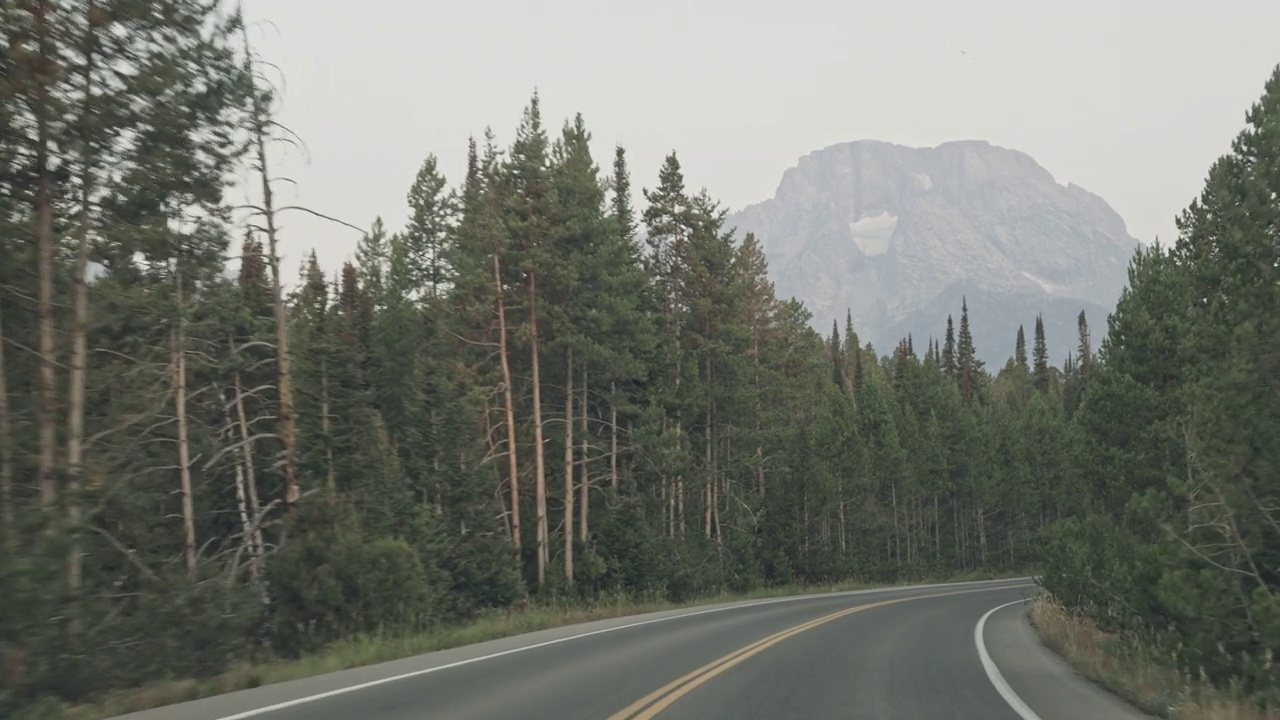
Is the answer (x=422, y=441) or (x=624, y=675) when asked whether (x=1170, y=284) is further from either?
(x=422, y=441)

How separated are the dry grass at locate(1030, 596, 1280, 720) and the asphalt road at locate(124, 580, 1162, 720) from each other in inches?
13.4

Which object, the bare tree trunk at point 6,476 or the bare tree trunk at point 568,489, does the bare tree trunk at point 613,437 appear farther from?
the bare tree trunk at point 6,476

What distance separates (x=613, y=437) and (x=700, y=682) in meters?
26.5

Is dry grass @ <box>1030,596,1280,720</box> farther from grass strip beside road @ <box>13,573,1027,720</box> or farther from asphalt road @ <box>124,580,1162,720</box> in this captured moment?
grass strip beside road @ <box>13,573,1027,720</box>

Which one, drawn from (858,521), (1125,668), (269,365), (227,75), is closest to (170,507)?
(269,365)

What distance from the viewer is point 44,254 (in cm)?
1209

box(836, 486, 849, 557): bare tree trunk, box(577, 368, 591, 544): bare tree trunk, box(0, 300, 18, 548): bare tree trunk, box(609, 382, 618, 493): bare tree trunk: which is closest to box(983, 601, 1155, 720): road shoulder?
box(0, 300, 18, 548): bare tree trunk

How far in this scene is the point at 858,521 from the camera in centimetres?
5956

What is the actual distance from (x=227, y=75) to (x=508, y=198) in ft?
64.3

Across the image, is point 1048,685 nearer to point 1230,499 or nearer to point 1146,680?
point 1146,680

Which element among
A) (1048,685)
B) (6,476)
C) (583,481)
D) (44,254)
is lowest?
(1048,685)

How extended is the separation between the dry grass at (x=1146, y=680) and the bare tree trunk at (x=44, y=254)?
493 inches

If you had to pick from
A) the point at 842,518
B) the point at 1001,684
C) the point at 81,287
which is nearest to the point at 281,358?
the point at 81,287

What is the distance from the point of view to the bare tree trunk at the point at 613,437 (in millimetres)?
37344
